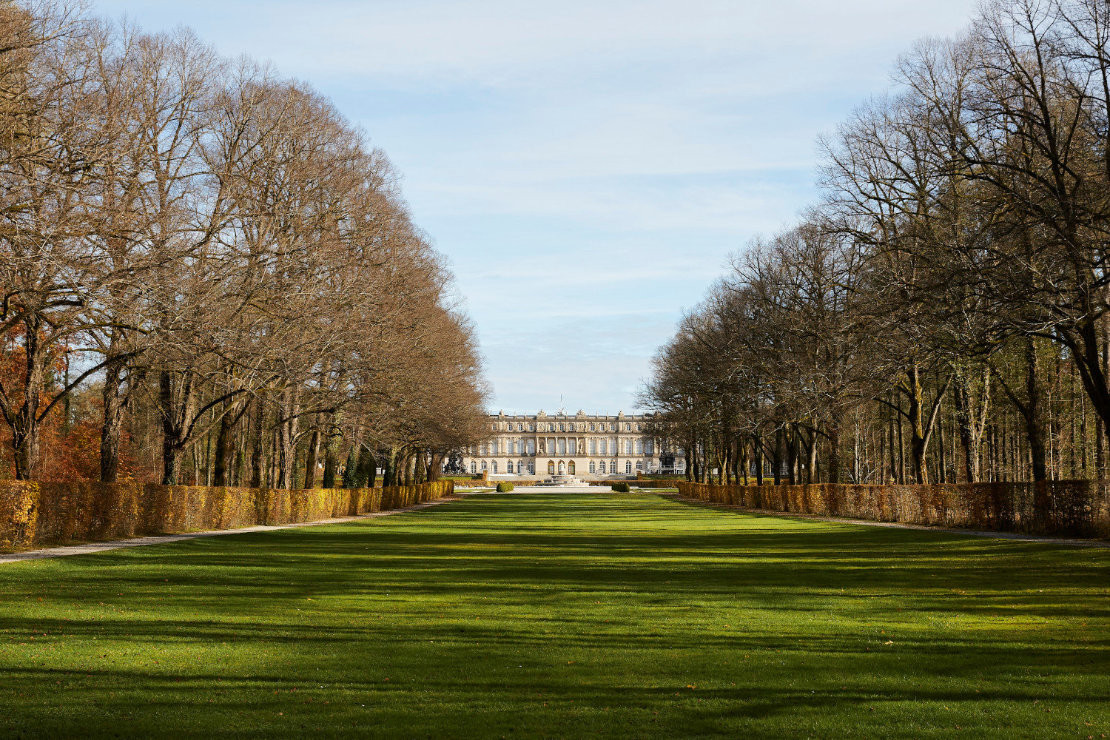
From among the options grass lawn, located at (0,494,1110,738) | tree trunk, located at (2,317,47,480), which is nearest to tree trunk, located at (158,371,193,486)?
tree trunk, located at (2,317,47,480)

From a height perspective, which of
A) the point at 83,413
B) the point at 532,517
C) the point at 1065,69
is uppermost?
the point at 1065,69

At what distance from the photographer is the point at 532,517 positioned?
4078cm

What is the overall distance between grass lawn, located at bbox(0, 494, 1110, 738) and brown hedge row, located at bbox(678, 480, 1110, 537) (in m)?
3.84

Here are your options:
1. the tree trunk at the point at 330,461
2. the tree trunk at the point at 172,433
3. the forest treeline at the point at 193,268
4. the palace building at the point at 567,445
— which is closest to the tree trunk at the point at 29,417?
the forest treeline at the point at 193,268

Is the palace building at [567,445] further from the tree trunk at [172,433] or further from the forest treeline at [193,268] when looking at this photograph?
the tree trunk at [172,433]

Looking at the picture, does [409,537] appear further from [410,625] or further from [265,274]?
[410,625]

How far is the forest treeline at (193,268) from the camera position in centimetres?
1664

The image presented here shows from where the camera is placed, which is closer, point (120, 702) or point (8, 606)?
point (120, 702)

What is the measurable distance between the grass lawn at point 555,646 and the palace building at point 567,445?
156 metres

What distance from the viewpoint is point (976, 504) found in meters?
27.4

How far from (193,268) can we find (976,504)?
20.7 m

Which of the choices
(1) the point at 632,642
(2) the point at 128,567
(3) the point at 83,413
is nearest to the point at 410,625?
(1) the point at 632,642

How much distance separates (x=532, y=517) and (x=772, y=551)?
19.6m

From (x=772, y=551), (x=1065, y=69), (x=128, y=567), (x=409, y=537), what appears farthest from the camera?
(x=409, y=537)
